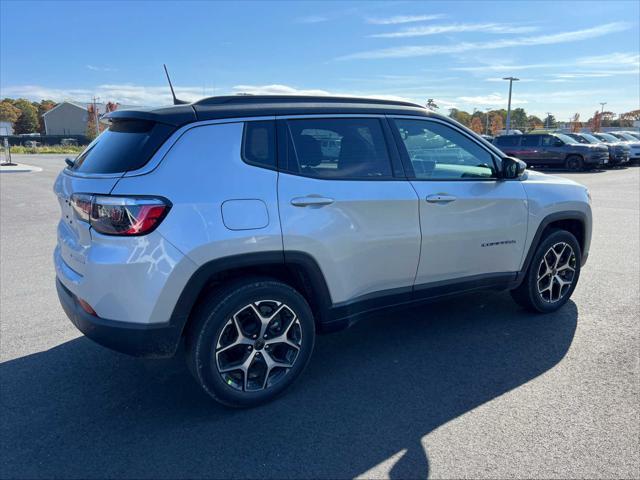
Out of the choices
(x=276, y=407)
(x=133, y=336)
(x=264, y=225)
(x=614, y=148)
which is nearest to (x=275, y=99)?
(x=264, y=225)

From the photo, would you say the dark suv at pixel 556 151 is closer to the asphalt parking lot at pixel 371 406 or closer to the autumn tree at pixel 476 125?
the asphalt parking lot at pixel 371 406

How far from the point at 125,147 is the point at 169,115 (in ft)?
1.10

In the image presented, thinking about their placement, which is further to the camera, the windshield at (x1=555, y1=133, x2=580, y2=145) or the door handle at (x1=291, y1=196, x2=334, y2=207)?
the windshield at (x1=555, y1=133, x2=580, y2=145)

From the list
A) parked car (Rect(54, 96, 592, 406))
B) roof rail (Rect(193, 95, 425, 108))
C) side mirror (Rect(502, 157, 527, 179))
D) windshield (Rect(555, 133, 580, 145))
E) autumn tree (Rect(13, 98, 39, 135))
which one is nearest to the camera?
parked car (Rect(54, 96, 592, 406))

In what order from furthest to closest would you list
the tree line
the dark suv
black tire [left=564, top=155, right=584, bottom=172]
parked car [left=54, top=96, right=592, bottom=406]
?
the tree line < black tire [left=564, top=155, right=584, bottom=172] < the dark suv < parked car [left=54, top=96, right=592, bottom=406]

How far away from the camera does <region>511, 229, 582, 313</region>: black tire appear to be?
4539 millimetres

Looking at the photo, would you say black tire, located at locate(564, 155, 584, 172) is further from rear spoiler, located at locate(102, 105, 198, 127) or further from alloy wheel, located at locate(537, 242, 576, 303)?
rear spoiler, located at locate(102, 105, 198, 127)

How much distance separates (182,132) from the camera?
2941 millimetres

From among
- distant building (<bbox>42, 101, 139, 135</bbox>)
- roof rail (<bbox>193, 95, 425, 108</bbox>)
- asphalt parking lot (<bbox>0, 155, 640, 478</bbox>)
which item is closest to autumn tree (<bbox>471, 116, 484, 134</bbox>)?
distant building (<bbox>42, 101, 139, 135</bbox>)

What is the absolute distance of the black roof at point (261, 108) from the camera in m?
3.01

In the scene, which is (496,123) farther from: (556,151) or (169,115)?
(169,115)

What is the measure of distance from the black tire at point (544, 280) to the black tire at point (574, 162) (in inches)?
782

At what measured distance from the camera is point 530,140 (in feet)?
76.1

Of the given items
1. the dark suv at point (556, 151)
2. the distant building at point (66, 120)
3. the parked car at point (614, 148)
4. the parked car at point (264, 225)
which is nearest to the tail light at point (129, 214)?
the parked car at point (264, 225)
